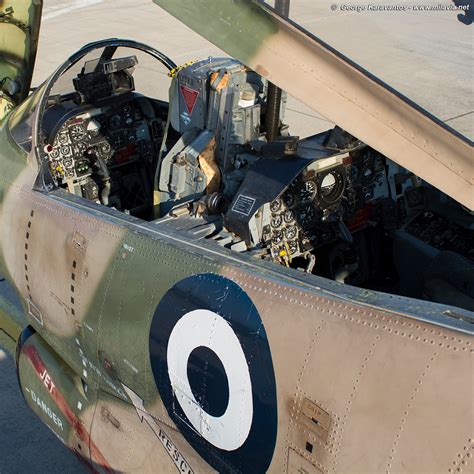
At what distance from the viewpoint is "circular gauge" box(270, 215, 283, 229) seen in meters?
4.94

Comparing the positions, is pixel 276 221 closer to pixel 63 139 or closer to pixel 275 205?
pixel 275 205

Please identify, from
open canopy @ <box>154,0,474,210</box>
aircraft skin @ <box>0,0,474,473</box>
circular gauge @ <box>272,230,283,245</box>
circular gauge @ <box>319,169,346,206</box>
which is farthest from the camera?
circular gauge @ <box>319,169,346,206</box>

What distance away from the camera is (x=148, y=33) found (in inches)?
731

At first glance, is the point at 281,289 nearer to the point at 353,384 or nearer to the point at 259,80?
the point at 353,384

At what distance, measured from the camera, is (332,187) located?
5.34m

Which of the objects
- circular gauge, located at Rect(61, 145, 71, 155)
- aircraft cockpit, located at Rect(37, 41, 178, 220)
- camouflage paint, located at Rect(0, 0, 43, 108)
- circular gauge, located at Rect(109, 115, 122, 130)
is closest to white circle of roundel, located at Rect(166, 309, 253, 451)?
aircraft cockpit, located at Rect(37, 41, 178, 220)

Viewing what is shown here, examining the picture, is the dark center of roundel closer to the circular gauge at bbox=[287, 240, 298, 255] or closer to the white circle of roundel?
the white circle of roundel

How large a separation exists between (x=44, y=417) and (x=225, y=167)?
2511 millimetres

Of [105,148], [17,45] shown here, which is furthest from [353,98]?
[17,45]

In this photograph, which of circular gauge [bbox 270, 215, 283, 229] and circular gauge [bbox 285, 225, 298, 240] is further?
circular gauge [bbox 285, 225, 298, 240]

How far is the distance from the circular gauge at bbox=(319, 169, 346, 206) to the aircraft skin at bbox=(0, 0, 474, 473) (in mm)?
1351

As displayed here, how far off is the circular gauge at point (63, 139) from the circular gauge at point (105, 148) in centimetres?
41

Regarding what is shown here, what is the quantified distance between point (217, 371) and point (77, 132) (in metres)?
3.87

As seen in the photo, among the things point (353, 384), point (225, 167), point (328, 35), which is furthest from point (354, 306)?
point (328, 35)
